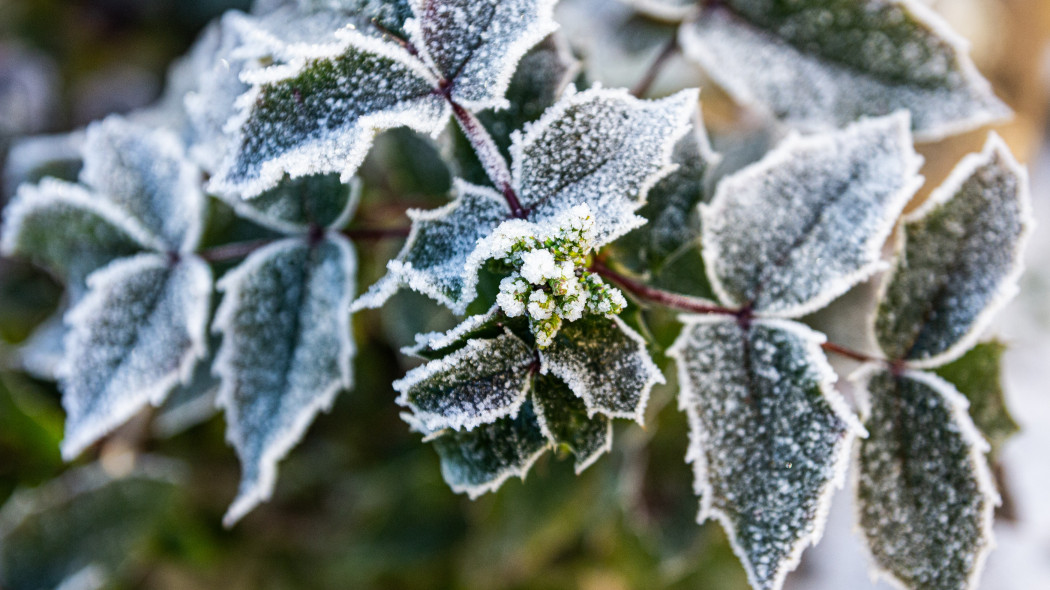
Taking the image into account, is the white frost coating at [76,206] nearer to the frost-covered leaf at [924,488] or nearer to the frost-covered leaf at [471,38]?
the frost-covered leaf at [471,38]

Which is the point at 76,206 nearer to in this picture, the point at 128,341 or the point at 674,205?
the point at 128,341

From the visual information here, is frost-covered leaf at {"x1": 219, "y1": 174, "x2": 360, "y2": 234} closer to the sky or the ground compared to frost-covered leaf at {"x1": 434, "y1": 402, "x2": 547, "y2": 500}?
closer to the sky

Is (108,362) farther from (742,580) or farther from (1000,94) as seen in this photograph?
(1000,94)

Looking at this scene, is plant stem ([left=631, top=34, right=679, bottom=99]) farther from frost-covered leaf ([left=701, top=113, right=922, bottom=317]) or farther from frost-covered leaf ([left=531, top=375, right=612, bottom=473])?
frost-covered leaf ([left=531, top=375, right=612, bottom=473])

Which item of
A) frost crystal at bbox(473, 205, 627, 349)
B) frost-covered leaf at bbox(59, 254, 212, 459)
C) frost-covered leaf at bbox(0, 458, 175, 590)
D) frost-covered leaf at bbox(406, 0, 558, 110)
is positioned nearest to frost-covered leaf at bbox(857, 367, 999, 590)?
frost crystal at bbox(473, 205, 627, 349)

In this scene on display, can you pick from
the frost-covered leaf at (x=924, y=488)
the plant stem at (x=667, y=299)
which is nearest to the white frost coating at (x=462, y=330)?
the plant stem at (x=667, y=299)

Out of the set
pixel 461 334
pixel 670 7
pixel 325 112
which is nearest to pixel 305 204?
pixel 325 112

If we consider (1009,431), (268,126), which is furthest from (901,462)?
(268,126)
